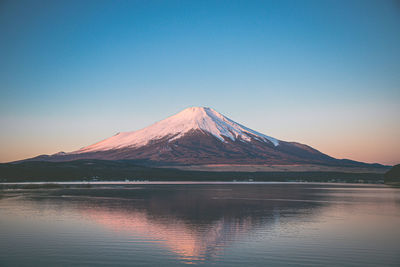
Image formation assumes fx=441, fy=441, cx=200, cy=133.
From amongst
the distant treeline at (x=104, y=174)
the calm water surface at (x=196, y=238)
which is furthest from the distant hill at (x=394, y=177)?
the calm water surface at (x=196, y=238)

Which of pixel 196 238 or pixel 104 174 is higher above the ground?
pixel 104 174

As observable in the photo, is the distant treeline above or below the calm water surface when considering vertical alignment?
above

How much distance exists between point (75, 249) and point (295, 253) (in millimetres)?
10342

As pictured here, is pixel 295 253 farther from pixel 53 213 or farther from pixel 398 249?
pixel 53 213

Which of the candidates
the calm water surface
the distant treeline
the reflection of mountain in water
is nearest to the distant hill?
the distant treeline

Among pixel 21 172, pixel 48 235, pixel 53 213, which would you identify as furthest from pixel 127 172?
pixel 48 235

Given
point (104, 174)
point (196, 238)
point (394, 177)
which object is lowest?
point (196, 238)

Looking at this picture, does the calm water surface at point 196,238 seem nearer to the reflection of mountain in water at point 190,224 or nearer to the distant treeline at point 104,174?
the reflection of mountain in water at point 190,224

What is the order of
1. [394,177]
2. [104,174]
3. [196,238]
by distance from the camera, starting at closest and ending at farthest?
1. [196,238]
2. [394,177]
3. [104,174]

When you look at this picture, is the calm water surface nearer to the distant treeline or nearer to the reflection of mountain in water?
the reflection of mountain in water

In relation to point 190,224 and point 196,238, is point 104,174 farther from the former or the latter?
point 196,238

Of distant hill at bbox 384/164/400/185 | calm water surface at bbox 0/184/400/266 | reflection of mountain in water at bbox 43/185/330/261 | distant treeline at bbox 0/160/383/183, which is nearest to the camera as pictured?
calm water surface at bbox 0/184/400/266

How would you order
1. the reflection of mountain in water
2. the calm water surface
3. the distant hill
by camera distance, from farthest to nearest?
the distant hill
the reflection of mountain in water
the calm water surface

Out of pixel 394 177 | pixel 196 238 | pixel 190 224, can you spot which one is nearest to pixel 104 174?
pixel 394 177
